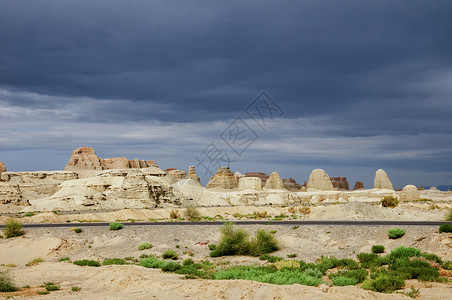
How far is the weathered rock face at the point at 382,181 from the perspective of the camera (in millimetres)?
124287

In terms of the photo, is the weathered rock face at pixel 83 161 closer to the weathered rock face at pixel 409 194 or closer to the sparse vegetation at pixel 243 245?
the weathered rock face at pixel 409 194

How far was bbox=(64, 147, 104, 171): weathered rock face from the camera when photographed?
155 m

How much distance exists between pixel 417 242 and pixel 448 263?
6228 millimetres

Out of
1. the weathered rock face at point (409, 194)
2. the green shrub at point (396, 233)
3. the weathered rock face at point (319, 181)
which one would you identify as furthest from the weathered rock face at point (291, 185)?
the green shrub at point (396, 233)

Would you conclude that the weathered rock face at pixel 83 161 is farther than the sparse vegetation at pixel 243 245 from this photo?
Yes

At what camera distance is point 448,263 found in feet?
48.6

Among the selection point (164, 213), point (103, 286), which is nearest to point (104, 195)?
point (164, 213)

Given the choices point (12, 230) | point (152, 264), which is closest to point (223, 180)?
point (12, 230)

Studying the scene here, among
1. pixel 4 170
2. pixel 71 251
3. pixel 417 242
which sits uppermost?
pixel 4 170

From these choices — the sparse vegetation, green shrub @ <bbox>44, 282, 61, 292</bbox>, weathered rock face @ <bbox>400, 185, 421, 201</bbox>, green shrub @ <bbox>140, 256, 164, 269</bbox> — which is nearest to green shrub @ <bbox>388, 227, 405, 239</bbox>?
the sparse vegetation

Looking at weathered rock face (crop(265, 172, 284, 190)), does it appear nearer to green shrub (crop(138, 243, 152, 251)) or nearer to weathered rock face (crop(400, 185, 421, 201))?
weathered rock face (crop(400, 185, 421, 201))

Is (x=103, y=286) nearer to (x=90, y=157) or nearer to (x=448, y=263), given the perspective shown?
(x=448, y=263)

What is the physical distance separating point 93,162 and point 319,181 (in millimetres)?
104469

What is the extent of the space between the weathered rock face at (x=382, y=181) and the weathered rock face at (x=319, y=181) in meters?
16.7
